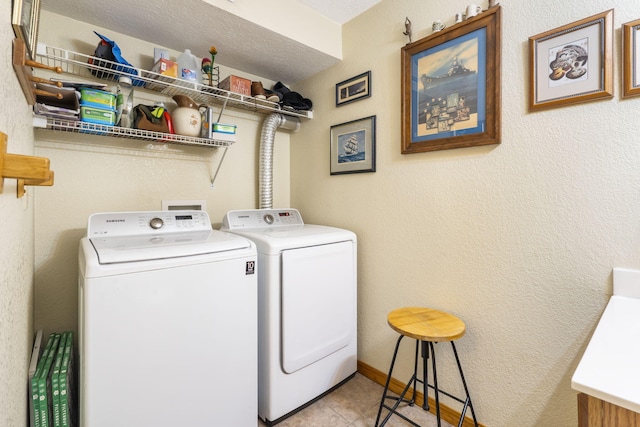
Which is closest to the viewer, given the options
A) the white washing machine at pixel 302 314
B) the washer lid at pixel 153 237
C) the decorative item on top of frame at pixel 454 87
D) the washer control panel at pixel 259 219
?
the washer lid at pixel 153 237

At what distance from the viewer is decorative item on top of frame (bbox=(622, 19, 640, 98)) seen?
1.14 m

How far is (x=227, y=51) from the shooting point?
2.11 m

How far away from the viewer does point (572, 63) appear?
127 cm

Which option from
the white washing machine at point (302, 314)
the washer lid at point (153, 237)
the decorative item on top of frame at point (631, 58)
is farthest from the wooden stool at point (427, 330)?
the decorative item on top of frame at point (631, 58)

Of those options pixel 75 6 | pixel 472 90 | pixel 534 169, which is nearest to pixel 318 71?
pixel 472 90

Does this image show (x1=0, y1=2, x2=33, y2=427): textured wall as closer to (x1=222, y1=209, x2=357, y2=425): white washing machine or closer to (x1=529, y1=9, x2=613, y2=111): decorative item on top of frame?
(x1=222, y1=209, x2=357, y2=425): white washing machine

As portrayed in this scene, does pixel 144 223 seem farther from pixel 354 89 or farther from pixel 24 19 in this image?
pixel 354 89

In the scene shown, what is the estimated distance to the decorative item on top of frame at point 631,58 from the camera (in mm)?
1136

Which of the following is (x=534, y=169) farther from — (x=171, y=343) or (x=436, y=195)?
(x=171, y=343)

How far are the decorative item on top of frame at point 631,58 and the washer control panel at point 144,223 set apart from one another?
2107 mm

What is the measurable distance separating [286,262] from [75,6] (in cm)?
182

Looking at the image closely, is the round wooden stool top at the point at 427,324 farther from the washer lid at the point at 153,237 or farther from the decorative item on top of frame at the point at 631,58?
the decorative item on top of frame at the point at 631,58

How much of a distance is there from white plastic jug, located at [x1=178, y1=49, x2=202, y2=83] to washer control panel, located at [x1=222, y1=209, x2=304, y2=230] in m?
0.88

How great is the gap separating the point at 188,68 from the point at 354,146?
47.5 inches
